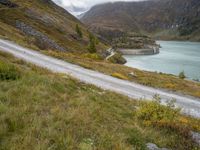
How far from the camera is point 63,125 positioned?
25.2ft

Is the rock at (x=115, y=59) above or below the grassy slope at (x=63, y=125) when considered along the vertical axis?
below

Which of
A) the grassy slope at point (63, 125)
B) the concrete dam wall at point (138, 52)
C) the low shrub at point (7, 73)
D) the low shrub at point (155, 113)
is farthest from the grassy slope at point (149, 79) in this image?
the concrete dam wall at point (138, 52)

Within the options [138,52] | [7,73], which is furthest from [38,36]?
[138,52]

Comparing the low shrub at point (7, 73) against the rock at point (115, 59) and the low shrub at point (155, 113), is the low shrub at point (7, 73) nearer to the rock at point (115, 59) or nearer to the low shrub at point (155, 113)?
the low shrub at point (155, 113)

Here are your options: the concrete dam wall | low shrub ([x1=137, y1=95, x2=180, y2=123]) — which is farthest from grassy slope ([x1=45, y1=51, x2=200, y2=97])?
the concrete dam wall

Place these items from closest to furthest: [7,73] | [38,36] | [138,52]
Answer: [7,73] → [38,36] → [138,52]

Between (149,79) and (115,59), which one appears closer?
(149,79)

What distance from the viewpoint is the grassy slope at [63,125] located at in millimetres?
6816

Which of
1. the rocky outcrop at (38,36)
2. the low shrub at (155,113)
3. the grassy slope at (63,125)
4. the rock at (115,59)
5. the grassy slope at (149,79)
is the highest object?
the rocky outcrop at (38,36)

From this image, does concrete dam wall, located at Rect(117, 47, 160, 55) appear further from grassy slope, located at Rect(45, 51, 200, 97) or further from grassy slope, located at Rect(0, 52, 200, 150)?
grassy slope, located at Rect(0, 52, 200, 150)

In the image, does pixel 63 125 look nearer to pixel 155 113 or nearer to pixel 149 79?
pixel 155 113

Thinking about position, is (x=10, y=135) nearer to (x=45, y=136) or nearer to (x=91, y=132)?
(x=45, y=136)

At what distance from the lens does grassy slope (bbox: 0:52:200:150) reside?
682 centimetres

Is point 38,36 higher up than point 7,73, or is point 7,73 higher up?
point 38,36
